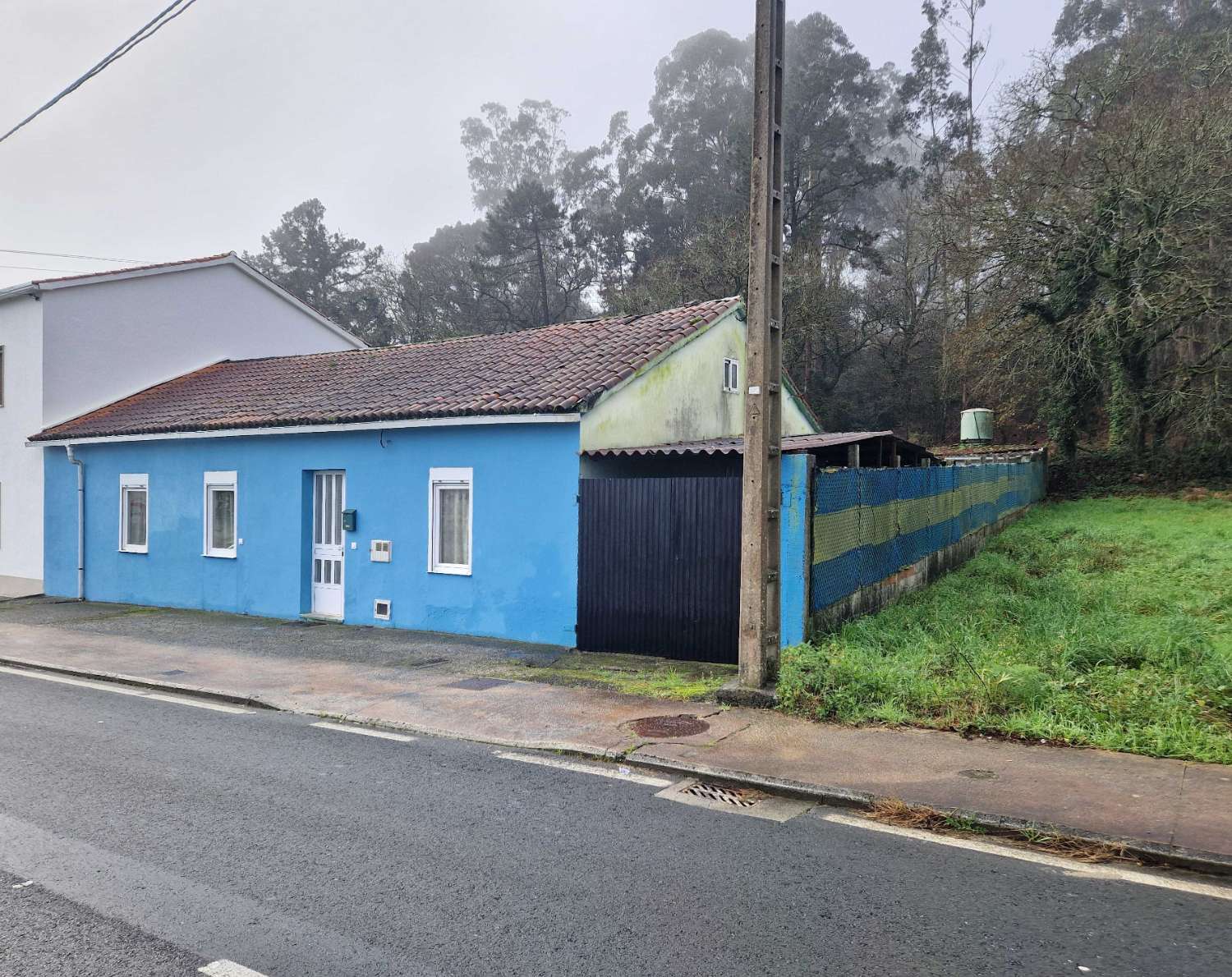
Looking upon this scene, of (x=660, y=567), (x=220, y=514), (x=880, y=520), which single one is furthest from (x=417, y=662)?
(x=220, y=514)

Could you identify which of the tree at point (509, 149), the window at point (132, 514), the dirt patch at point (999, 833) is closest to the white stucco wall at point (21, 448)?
Answer: the window at point (132, 514)

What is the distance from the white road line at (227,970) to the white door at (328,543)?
11061 millimetres

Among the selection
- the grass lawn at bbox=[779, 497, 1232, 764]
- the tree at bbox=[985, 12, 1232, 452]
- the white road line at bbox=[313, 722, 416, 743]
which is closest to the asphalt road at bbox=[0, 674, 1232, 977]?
the white road line at bbox=[313, 722, 416, 743]

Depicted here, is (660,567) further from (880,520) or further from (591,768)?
(591,768)

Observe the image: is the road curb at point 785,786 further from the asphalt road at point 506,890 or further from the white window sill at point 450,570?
the white window sill at point 450,570

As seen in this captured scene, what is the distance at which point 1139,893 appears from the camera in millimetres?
4312

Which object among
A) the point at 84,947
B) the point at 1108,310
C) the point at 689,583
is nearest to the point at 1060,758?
the point at 689,583

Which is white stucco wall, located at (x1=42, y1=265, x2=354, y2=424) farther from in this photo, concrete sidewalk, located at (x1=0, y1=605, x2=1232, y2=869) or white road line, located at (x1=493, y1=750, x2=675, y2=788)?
white road line, located at (x1=493, y1=750, x2=675, y2=788)

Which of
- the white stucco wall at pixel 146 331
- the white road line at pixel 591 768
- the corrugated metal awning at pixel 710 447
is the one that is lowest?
the white road line at pixel 591 768

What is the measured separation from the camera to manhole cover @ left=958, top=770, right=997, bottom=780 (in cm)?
591

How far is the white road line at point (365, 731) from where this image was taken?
749cm

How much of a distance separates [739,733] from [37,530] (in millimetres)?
18074

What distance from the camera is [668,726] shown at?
754cm

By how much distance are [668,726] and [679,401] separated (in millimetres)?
7607
